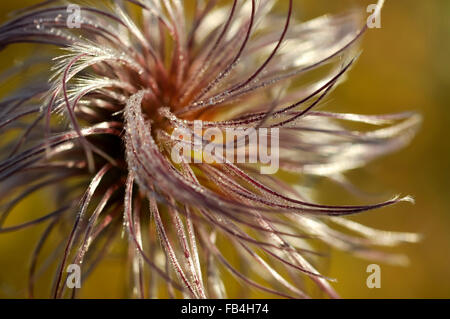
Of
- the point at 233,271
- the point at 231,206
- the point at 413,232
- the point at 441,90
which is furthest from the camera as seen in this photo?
the point at 441,90

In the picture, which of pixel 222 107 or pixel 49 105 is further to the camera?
pixel 222 107

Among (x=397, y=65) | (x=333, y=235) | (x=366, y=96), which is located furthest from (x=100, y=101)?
(x=397, y=65)

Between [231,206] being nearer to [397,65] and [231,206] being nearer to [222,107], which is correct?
[222,107]

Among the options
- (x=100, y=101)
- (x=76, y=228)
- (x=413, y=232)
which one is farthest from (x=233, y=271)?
(x=413, y=232)

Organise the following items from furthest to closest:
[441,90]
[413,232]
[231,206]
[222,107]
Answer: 1. [441,90]
2. [413,232]
3. [222,107]
4. [231,206]

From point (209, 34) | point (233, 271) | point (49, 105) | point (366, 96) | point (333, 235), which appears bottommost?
point (233, 271)

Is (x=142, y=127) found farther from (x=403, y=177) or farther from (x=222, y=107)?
(x=403, y=177)

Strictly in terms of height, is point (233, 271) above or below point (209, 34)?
below
